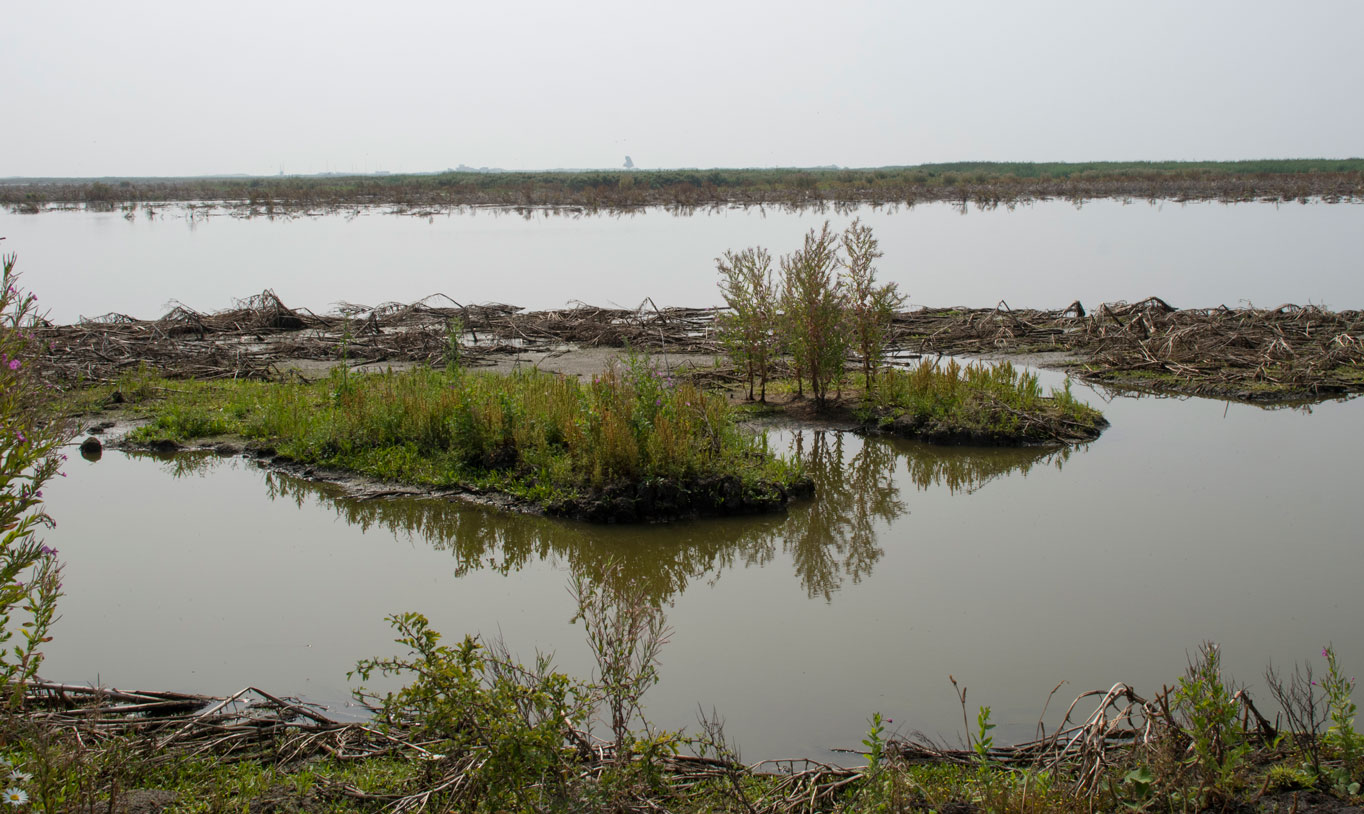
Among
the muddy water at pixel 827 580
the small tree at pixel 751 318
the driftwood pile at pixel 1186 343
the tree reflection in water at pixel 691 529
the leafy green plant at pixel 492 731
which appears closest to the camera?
the leafy green plant at pixel 492 731

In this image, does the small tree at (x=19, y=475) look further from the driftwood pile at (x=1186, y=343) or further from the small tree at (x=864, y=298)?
the driftwood pile at (x=1186, y=343)

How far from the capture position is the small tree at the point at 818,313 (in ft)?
35.9

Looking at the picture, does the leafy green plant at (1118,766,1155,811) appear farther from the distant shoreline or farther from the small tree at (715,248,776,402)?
the distant shoreline

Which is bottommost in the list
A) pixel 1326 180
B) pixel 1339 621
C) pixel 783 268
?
pixel 1339 621

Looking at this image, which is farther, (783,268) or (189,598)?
(783,268)

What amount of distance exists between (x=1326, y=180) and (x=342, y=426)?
65852mm

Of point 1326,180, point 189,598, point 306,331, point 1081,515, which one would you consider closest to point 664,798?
point 189,598

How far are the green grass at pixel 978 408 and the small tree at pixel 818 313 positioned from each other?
68 centimetres

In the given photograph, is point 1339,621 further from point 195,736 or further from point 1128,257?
point 1128,257

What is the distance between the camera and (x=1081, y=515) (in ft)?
26.7

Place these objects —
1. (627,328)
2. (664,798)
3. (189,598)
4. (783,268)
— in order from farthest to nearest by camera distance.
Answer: (627,328) < (783,268) < (189,598) < (664,798)

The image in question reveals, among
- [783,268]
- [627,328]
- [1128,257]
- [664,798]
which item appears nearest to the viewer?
[664,798]

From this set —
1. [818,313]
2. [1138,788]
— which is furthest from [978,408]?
[1138,788]

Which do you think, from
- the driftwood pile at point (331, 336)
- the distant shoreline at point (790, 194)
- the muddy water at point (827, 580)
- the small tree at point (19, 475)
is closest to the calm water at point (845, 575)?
the muddy water at point (827, 580)
